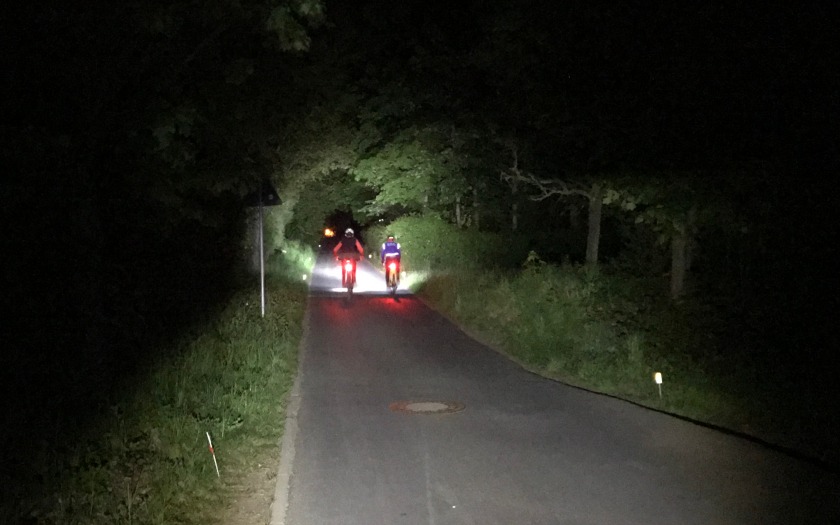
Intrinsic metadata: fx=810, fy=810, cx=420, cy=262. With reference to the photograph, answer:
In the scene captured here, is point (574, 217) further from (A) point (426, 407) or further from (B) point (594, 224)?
(A) point (426, 407)

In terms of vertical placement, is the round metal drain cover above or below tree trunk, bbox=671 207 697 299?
below

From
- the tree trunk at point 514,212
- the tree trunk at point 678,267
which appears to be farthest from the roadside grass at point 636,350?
the tree trunk at point 514,212

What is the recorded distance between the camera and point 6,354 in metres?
10.5

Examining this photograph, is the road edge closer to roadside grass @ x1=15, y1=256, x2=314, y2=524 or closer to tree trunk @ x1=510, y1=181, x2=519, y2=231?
roadside grass @ x1=15, y1=256, x2=314, y2=524

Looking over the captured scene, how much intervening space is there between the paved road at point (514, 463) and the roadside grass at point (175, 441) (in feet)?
1.67

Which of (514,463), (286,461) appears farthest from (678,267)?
(286,461)

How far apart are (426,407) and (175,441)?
3.69 metres

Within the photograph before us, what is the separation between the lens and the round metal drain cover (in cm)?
1031

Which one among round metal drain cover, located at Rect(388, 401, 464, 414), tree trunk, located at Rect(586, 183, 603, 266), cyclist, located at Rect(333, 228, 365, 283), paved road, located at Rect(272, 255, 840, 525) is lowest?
round metal drain cover, located at Rect(388, 401, 464, 414)

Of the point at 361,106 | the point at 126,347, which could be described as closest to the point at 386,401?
the point at 126,347

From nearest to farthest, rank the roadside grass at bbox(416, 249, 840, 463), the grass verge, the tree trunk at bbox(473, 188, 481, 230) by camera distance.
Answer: the grass verge < the roadside grass at bbox(416, 249, 840, 463) < the tree trunk at bbox(473, 188, 481, 230)

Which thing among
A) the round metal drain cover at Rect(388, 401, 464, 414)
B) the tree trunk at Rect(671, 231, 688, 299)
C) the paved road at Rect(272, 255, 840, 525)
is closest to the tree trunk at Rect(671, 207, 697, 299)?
the tree trunk at Rect(671, 231, 688, 299)

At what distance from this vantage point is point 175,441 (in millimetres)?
7797

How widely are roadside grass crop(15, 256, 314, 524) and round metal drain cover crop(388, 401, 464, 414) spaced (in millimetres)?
1499
